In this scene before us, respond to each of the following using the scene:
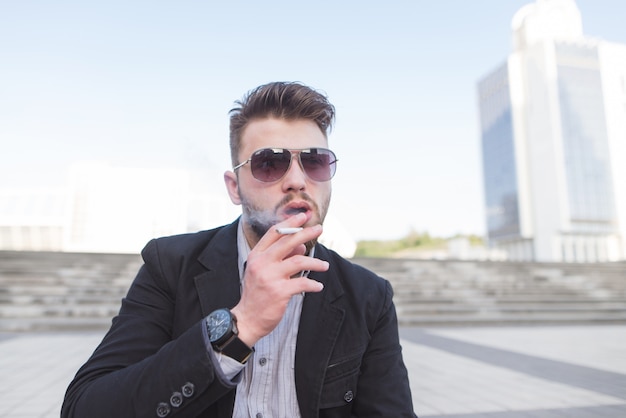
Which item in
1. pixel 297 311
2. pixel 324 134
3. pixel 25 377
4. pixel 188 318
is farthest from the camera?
pixel 25 377

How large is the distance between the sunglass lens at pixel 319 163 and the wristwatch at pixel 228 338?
567 millimetres

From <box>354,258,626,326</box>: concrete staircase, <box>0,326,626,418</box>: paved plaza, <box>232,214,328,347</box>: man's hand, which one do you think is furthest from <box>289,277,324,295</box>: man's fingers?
<box>354,258,626,326</box>: concrete staircase

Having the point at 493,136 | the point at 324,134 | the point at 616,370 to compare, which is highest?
the point at 493,136

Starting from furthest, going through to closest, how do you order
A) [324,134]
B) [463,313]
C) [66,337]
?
[463,313] < [66,337] < [324,134]

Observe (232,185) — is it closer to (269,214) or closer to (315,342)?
(269,214)

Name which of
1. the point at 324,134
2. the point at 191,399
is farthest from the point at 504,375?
the point at 191,399

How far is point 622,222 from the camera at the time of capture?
6000 centimetres

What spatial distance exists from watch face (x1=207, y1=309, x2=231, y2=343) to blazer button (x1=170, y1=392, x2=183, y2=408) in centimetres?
15

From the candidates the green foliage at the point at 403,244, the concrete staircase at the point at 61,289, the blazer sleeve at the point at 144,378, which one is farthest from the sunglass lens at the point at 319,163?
the green foliage at the point at 403,244

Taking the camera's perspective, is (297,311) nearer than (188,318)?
No

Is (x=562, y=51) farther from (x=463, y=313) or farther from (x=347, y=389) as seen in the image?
(x=347, y=389)

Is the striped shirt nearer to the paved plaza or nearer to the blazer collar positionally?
the blazer collar

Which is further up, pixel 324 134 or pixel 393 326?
pixel 324 134

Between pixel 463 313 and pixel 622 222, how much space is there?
65331 millimetres
